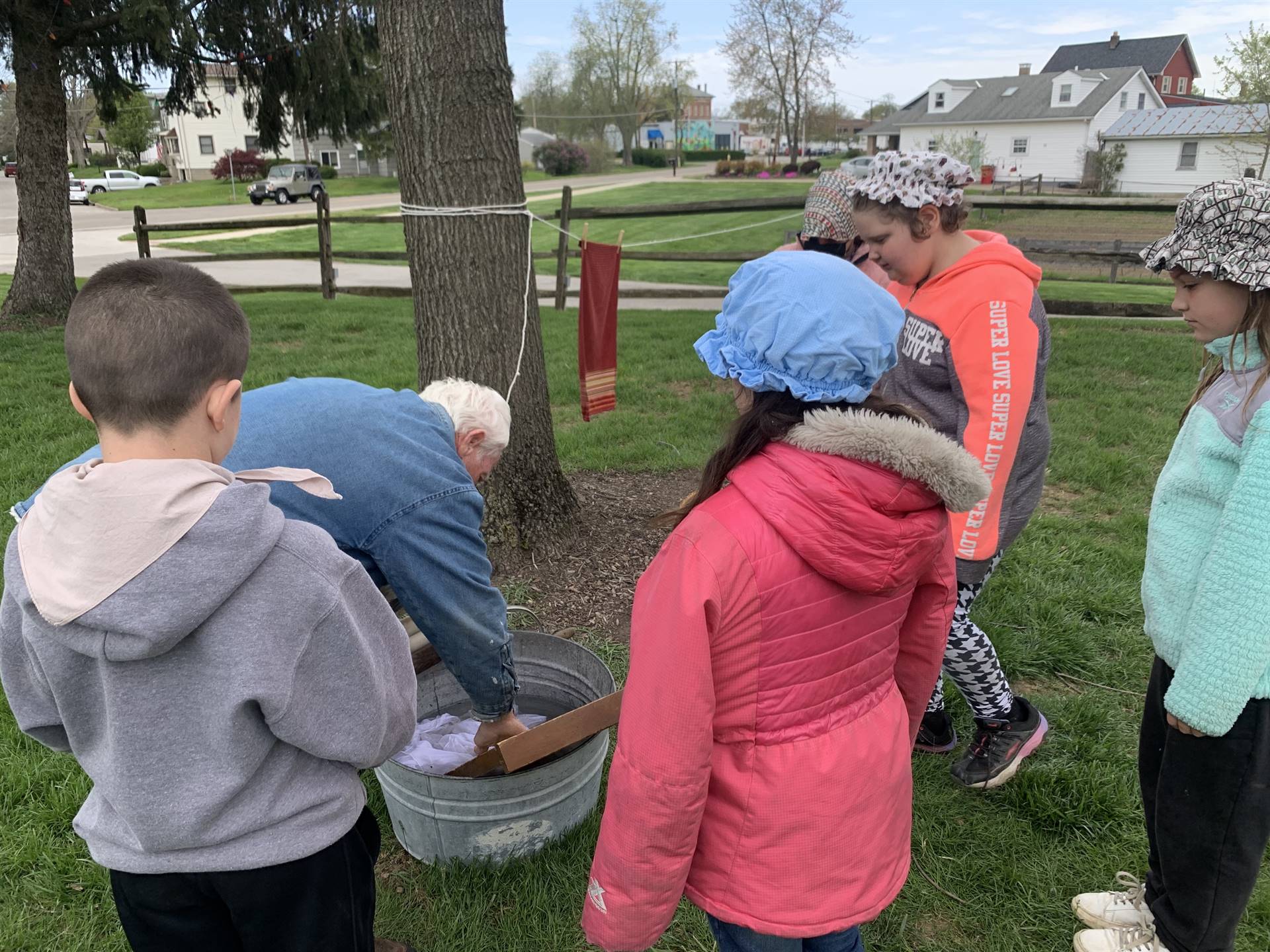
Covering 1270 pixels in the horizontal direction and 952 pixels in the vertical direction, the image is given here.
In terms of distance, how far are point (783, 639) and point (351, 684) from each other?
25.9 inches

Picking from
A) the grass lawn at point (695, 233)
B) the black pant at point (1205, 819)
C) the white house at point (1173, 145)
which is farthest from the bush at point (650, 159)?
the black pant at point (1205, 819)

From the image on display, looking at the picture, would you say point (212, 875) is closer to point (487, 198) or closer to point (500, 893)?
point (500, 893)

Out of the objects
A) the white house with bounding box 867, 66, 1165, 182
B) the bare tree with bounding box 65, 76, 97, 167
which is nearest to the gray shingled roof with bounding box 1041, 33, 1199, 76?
the white house with bounding box 867, 66, 1165, 182

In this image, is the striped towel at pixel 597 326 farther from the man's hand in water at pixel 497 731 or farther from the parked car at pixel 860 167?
the man's hand in water at pixel 497 731

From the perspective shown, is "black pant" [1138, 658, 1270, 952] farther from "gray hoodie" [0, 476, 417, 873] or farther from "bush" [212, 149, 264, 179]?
"bush" [212, 149, 264, 179]

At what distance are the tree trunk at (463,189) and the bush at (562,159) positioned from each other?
46781mm

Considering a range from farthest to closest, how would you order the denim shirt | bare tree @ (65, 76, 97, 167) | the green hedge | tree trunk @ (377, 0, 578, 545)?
the green hedge → bare tree @ (65, 76, 97, 167) → tree trunk @ (377, 0, 578, 545) → the denim shirt

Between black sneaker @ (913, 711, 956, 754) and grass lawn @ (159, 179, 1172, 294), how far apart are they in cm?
1175

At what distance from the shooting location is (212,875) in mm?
1343

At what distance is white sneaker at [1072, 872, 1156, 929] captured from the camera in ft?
6.92

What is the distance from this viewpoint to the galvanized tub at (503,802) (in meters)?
2.18

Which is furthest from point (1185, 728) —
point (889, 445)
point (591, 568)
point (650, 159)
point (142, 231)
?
point (650, 159)

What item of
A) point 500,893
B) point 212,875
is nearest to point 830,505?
point 212,875

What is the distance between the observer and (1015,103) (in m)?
48.2
